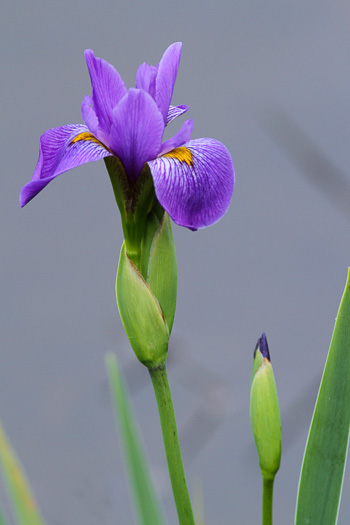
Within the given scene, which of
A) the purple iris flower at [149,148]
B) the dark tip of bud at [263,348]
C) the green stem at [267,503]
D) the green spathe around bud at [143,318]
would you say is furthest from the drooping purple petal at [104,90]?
the green stem at [267,503]

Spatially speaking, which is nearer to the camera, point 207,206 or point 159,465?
point 207,206

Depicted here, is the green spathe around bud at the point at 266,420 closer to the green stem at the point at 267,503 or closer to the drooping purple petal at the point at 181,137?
the green stem at the point at 267,503

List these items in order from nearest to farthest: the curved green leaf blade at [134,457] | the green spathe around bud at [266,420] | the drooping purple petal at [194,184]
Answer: the drooping purple petal at [194,184]
the green spathe around bud at [266,420]
the curved green leaf blade at [134,457]

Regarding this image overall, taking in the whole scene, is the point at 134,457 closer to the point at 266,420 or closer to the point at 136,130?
the point at 266,420

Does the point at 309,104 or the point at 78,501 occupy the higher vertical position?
the point at 309,104

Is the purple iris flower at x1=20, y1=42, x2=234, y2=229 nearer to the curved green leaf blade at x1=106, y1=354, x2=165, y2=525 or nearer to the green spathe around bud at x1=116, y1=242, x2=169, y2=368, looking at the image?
the green spathe around bud at x1=116, y1=242, x2=169, y2=368

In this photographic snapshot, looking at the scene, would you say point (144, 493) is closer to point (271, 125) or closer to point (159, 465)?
point (159, 465)

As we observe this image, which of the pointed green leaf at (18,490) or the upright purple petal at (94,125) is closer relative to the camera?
the upright purple petal at (94,125)

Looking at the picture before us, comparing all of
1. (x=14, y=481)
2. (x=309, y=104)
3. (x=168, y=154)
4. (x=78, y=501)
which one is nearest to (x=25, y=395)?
(x=78, y=501)
